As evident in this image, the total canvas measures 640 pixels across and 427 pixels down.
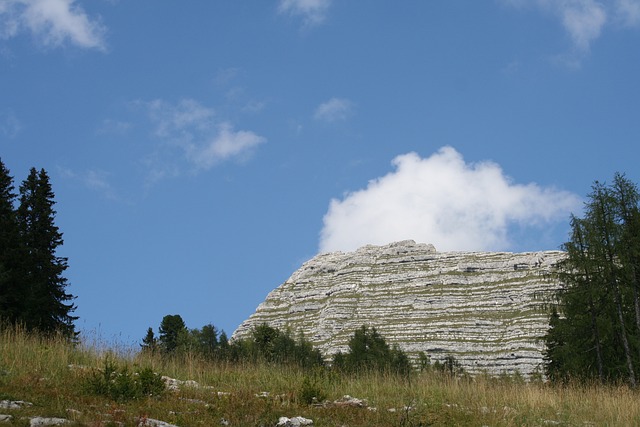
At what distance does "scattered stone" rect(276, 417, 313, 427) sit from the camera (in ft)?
37.6

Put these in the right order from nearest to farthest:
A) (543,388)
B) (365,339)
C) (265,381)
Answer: (265,381) < (543,388) < (365,339)

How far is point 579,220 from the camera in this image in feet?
116

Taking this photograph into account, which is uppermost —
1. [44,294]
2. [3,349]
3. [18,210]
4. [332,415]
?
[18,210]

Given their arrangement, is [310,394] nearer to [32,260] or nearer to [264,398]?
[264,398]

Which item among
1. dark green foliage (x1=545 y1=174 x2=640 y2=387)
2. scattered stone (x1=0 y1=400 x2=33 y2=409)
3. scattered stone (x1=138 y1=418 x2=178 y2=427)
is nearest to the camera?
scattered stone (x1=138 y1=418 x2=178 y2=427)

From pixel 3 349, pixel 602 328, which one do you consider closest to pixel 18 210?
pixel 3 349

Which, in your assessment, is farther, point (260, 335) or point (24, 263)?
point (260, 335)

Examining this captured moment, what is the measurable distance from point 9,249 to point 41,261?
2.65 m

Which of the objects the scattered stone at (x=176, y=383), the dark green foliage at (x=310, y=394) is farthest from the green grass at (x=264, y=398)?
the scattered stone at (x=176, y=383)

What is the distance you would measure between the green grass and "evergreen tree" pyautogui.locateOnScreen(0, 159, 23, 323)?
21365 mm

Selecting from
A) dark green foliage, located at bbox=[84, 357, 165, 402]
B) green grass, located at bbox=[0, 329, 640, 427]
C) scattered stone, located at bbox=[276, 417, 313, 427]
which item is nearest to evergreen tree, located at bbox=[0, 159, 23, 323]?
green grass, located at bbox=[0, 329, 640, 427]

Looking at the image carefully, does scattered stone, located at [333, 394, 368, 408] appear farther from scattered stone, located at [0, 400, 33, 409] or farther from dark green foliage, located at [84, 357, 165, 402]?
scattered stone, located at [0, 400, 33, 409]

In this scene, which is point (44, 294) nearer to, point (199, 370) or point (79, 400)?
point (199, 370)

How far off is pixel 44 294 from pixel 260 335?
61369 mm
